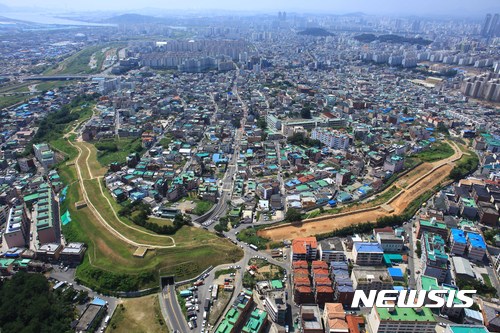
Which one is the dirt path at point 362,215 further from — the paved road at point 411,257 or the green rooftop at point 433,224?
the green rooftop at point 433,224

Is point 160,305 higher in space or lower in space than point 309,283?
lower

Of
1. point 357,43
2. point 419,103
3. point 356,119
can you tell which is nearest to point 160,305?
point 356,119

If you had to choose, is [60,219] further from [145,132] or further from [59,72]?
[59,72]

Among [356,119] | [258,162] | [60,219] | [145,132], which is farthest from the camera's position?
[356,119]

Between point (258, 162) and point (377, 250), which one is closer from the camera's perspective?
point (377, 250)

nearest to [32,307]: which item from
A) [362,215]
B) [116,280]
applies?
[116,280]

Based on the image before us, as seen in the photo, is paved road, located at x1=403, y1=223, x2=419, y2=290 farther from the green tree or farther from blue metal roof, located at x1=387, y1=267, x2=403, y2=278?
the green tree

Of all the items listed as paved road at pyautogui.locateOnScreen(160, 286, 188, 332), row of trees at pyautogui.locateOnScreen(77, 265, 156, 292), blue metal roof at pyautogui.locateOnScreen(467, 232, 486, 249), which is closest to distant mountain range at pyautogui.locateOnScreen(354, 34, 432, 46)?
blue metal roof at pyautogui.locateOnScreen(467, 232, 486, 249)
